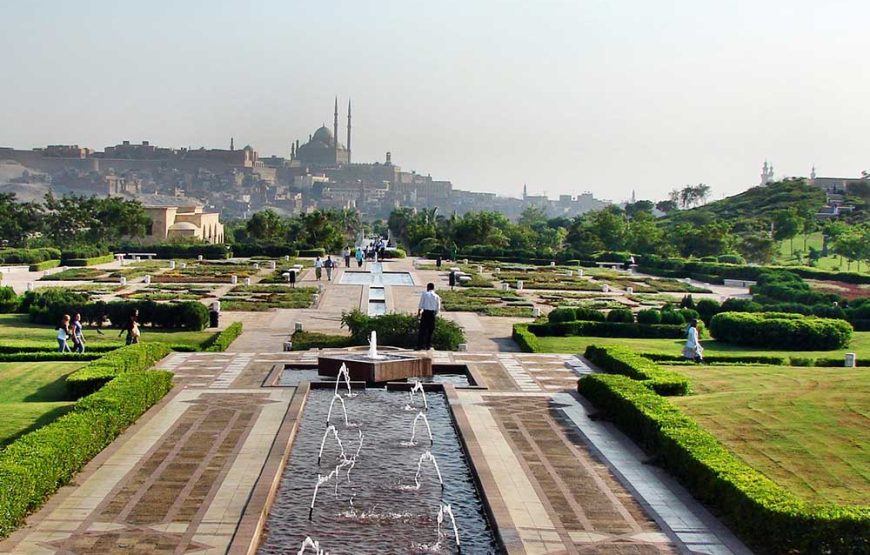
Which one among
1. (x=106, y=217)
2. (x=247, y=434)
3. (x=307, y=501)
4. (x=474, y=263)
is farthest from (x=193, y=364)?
(x=106, y=217)

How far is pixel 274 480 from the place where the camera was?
10.7m

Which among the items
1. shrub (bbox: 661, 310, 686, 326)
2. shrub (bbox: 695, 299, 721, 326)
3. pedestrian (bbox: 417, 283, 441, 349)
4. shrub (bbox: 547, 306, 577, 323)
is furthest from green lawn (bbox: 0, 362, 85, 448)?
shrub (bbox: 695, 299, 721, 326)

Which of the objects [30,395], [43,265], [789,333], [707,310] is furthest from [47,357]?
[43,265]

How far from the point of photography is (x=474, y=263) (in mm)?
55031

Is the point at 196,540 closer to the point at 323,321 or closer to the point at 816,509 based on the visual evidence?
the point at 816,509

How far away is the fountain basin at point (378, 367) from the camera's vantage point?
16.6m

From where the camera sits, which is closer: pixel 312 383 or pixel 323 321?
pixel 312 383

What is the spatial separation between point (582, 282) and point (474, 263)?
13452 millimetres

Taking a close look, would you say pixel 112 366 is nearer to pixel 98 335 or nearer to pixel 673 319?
pixel 98 335

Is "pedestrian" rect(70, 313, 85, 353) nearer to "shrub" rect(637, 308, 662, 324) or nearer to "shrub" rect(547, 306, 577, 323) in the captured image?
"shrub" rect(547, 306, 577, 323)

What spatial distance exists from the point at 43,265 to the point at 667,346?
104ft

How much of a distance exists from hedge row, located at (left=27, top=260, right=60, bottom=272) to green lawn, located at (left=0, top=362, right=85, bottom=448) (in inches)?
1113

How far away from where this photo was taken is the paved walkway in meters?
9.05

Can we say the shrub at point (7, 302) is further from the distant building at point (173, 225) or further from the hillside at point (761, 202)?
the hillside at point (761, 202)
